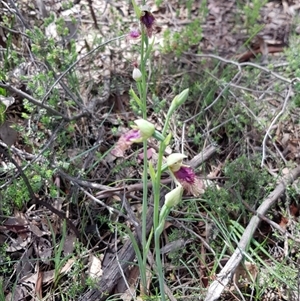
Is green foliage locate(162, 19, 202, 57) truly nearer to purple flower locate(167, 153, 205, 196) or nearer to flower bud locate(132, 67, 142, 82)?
flower bud locate(132, 67, 142, 82)

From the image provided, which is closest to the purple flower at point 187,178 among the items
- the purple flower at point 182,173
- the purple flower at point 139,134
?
the purple flower at point 182,173

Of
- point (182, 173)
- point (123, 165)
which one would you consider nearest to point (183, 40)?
point (123, 165)

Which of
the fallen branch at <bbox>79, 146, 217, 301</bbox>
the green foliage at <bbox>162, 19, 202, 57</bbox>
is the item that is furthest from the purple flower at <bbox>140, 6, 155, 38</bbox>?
the green foliage at <bbox>162, 19, 202, 57</bbox>

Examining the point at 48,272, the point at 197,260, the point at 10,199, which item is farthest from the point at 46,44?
the point at 197,260

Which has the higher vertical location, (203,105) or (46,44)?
(46,44)

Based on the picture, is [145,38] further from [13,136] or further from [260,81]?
[260,81]

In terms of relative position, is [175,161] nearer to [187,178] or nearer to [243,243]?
[187,178]
